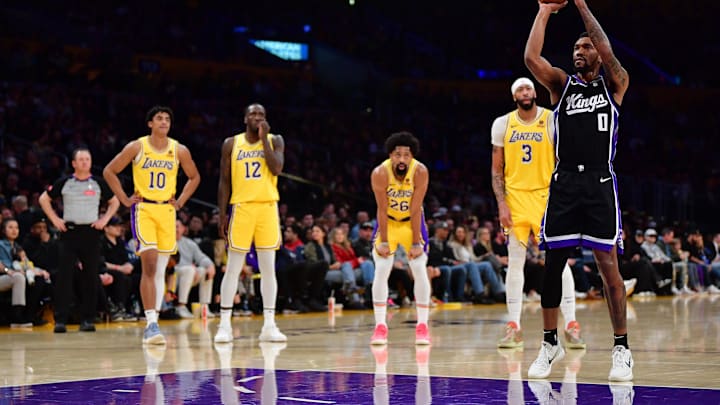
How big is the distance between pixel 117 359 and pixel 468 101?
891 inches

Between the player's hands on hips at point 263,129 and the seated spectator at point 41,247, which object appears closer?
the player's hands on hips at point 263,129

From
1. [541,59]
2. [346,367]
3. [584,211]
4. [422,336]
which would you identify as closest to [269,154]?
[422,336]

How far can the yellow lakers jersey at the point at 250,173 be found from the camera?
29.6 feet

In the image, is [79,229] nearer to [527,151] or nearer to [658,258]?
[527,151]

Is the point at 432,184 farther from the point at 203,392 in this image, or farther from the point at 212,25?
the point at 203,392

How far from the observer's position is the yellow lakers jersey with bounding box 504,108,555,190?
25.9 feet

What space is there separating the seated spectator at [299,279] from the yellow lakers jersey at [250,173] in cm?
480

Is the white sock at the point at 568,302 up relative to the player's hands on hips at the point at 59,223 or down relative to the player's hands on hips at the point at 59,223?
down

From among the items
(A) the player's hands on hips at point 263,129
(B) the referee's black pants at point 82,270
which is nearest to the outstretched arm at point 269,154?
(A) the player's hands on hips at point 263,129

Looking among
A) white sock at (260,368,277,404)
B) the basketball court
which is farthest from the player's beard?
white sock at (260,368,277,404)

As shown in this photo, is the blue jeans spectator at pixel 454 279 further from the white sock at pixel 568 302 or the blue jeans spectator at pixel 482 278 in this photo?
the white sock at pixel 568 302

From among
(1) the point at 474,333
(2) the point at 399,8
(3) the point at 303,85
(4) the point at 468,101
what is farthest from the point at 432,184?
(1) the point at 474,333

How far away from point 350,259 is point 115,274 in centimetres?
393

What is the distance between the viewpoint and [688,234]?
20234 millimetres
